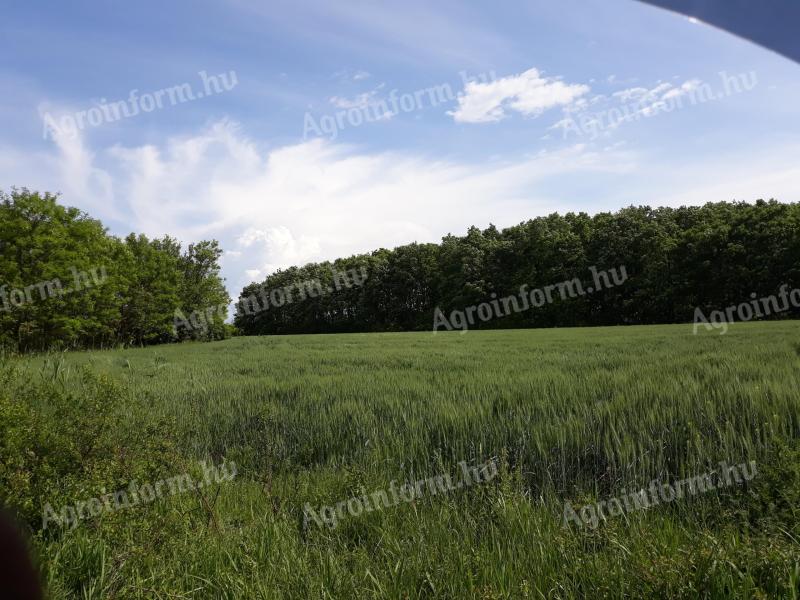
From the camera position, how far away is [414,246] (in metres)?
74.2

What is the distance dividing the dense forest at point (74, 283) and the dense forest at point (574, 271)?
3238 centimetres

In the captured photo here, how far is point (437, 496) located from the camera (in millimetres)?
4973

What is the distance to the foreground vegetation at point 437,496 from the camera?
343 cm

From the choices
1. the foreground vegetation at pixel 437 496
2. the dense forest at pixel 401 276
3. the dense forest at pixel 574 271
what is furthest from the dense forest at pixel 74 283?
the dense forest at pixel 574 271

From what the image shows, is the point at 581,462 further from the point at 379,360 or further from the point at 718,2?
the point at 379,360

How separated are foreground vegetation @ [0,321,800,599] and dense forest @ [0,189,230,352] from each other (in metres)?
16.5

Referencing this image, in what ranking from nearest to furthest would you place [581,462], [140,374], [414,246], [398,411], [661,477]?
[661,477] → [581,462] → [398,411] → [140,374] → [414,246]

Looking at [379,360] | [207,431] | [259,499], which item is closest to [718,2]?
[259,499]

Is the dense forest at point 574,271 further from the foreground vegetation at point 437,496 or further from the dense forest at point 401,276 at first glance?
the foreground vegetation at point 437,496

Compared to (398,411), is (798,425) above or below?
below

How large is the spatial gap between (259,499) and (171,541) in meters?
1.20

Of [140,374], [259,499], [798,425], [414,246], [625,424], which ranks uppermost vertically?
[414,246]

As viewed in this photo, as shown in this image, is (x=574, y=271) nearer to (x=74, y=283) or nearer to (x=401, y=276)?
(x=401, y=276)

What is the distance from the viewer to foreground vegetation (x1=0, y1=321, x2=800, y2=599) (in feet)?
11.2
